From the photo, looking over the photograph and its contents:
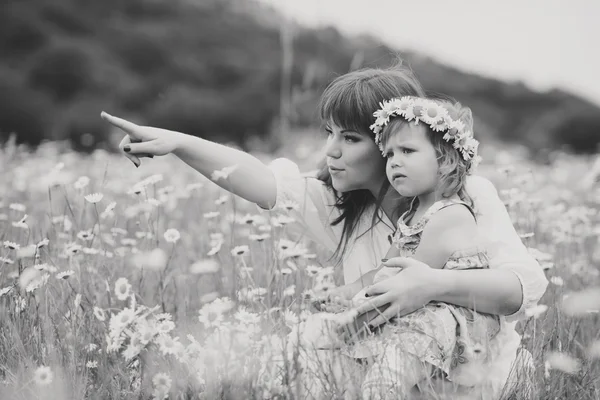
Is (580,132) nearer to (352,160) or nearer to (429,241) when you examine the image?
(352,160)

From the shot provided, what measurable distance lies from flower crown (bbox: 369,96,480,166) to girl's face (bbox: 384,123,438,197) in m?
0.04

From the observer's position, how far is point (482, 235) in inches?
92.7

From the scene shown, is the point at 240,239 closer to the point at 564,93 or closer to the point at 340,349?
the point at 340,349

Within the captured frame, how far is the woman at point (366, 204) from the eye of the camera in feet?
6.86

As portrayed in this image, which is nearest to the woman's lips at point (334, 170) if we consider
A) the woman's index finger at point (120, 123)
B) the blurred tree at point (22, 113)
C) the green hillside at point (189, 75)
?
the woman's index finger at point (120, 123)

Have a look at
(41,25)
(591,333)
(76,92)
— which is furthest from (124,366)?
(41,25)

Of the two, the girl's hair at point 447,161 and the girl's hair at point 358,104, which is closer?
the girl's hair at point 447,161

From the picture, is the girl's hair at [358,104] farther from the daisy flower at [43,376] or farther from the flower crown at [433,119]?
the daisy flower at [43,376]

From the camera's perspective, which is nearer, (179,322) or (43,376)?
(43,376)

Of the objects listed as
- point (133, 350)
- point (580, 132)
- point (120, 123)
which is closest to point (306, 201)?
point (120, 123)

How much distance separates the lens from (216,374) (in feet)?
6.27

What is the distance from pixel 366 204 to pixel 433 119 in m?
0.57

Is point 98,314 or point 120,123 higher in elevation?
point 120,123

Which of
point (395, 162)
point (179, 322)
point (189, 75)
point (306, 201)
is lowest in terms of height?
point (189, 75)
